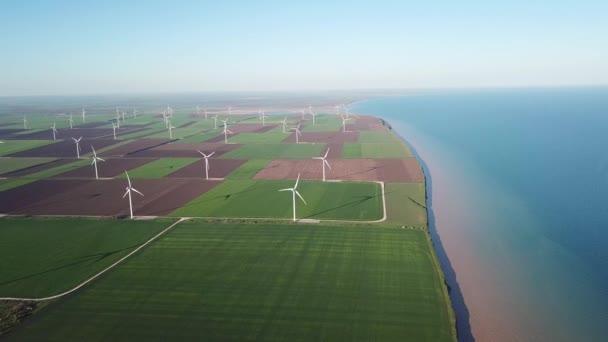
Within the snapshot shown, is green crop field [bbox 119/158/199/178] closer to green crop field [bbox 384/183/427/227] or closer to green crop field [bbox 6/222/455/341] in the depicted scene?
green crop field [bbox 6/222/455/341]

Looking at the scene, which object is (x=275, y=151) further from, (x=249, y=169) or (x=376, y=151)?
(x=376, y=151)

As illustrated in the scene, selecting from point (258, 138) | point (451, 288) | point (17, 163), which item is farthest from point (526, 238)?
point (17, 163)

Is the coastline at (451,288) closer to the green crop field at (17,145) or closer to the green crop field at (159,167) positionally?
the green crop field at (159,167)

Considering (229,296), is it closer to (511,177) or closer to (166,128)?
(511,177)

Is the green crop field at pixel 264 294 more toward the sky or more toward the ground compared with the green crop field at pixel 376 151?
more toward the ground

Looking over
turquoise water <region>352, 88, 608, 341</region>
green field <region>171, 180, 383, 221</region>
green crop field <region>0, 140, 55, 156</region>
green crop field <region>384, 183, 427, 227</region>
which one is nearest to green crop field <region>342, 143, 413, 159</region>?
turquoise water <region>352, 88, 608, 341</region>

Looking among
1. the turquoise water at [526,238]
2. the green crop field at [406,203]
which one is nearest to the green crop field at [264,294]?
the turquoise water at [526,238]
